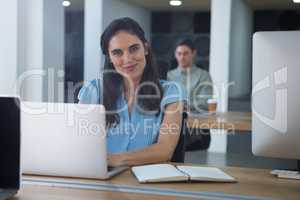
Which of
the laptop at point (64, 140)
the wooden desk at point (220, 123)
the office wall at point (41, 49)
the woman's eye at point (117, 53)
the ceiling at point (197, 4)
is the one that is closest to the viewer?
the laptop at point (64, 140)

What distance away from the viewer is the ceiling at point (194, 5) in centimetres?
361

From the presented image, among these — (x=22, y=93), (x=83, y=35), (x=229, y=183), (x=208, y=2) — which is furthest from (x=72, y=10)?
(x=229, y=183)

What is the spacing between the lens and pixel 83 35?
3.66 meters

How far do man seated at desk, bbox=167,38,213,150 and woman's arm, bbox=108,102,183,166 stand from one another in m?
1.08

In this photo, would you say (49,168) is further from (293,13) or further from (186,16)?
(293,13)

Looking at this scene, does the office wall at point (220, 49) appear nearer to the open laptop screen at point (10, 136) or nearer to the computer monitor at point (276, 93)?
the computer monitor at point (276, 93)

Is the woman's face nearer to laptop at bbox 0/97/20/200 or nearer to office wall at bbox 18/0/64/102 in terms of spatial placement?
office wall at bbox 18/0/64/102

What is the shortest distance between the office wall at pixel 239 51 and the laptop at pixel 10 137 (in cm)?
366

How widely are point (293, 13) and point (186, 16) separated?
1296mm

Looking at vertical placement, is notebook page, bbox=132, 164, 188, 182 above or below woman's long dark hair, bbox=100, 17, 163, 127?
below

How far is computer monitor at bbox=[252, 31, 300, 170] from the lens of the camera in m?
1.36

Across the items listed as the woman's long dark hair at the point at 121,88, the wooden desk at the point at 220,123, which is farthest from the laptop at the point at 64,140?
the wooden desk at the point at 220,123

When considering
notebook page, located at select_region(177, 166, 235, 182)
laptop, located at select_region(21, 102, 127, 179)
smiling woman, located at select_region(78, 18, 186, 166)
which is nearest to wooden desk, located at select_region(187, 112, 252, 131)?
smiling woman, located at select_region(78, 18, 186, 166)

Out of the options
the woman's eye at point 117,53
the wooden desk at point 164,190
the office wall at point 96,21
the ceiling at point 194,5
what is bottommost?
the wooden desk at point 164,190
